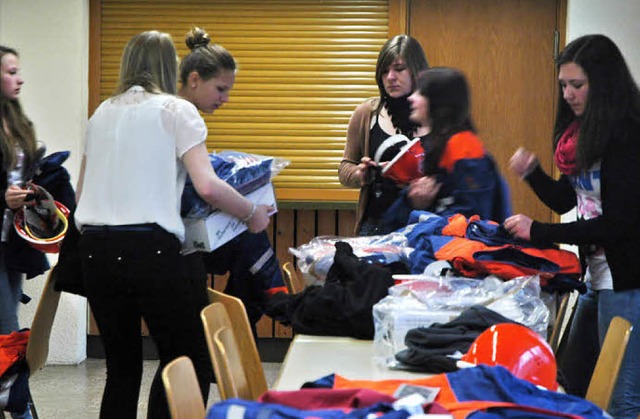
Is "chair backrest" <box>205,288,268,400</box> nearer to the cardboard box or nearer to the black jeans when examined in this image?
the black jeans

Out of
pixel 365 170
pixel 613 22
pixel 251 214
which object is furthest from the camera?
pixel 613 22

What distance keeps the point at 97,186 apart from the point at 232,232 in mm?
518

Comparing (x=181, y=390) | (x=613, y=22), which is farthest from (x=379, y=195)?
(x=613, y=22)

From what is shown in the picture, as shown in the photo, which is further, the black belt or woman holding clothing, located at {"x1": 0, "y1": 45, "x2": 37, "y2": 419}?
woman holding clothing, located at {"x1": 0, "y1": 45, "x2": 37, "y2": 419}

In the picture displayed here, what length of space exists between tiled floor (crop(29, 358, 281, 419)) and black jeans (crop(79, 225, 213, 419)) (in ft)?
5.27

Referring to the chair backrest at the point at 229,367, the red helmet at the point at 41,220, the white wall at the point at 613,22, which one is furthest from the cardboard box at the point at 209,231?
the white wall at the point at 613,22

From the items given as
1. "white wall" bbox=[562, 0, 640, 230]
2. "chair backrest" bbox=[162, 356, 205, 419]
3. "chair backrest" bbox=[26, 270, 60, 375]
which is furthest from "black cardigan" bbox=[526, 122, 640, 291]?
"white wall" bbox=[562, 0, 640, 230]

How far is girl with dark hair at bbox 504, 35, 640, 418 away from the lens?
323 cm

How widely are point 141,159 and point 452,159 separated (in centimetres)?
108

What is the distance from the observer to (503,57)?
6.27 meters

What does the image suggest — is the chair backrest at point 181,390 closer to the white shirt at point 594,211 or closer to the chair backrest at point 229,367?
the chair backrest at point 229,367

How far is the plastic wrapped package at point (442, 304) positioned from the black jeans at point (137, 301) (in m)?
0.70

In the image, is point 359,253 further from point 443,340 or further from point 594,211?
point 443,340

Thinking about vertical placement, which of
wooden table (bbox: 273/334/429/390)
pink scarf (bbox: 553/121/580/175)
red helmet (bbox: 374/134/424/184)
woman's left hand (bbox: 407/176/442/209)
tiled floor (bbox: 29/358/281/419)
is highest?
pink scarf (bbox: 553/121/580/175)
